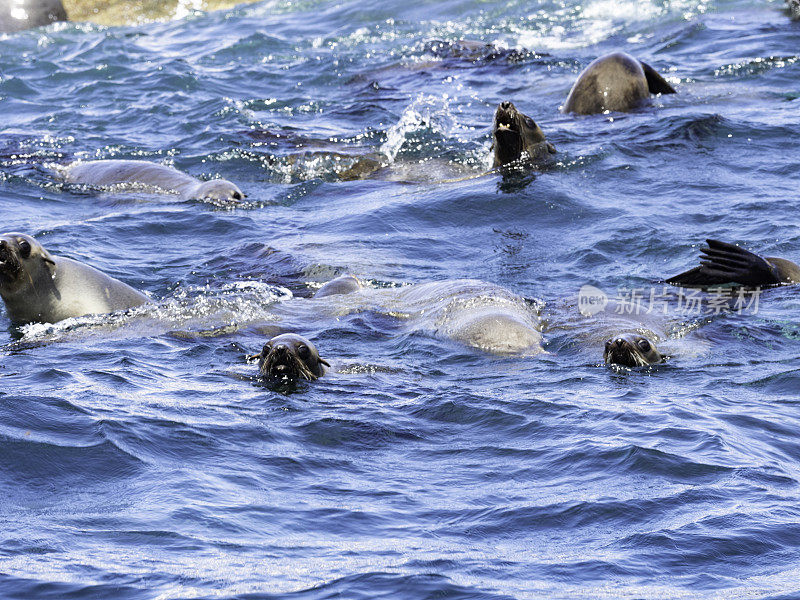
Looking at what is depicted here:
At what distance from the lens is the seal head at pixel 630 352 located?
20.8 feet

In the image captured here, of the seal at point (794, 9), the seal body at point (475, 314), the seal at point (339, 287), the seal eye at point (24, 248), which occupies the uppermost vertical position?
the seal at point (794, 9)

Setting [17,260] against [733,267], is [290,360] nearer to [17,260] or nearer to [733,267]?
[17,260]

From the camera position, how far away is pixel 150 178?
Result: 1084cm

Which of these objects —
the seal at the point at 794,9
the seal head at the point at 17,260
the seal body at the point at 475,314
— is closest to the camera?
the seal body at the point at 475,314

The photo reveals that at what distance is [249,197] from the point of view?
1064cm

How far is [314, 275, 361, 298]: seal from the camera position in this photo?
7949 mm

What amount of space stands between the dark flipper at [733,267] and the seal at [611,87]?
4.50 m

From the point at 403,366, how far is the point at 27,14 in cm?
1528

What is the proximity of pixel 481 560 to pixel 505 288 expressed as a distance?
3.76m

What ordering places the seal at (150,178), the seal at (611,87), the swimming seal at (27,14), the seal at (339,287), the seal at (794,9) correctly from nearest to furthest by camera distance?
1. the seal at (339,287)
2. the seal at (150,178)
3. the seal at (611,87)
4. the seal at (794,9)
5. the swimming seal at (27,14)

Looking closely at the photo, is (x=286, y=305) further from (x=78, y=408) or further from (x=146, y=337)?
(x=78, y=408)

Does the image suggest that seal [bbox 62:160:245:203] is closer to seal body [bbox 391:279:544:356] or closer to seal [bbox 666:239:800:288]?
seal body [bbox 391:279:544:356]

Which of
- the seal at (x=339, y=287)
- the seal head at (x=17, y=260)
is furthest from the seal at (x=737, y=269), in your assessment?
the seal head at (x=17, y=260)

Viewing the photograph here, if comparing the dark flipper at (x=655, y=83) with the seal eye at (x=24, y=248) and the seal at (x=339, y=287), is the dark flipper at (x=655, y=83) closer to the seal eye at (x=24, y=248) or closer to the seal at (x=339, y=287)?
the seal at (x=339, y=287)
